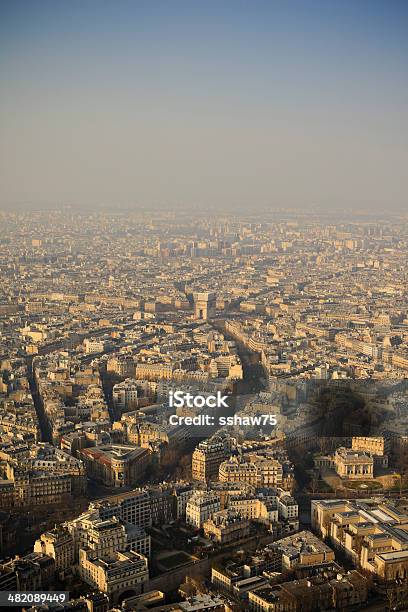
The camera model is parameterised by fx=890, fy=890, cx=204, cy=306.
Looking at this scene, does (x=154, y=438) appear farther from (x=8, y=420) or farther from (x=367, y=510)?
(x=367, y=510)

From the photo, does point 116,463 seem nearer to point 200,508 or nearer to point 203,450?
point 203,450

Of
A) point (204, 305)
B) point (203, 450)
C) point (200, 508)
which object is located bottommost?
point (200, 508)

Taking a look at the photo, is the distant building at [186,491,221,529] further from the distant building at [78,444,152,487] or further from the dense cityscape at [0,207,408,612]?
the distant building at [78,444,152,487]

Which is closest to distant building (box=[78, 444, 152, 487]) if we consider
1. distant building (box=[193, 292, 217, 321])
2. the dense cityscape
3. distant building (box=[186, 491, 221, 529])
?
the dense cityscape

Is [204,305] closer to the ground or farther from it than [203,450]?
farther from it

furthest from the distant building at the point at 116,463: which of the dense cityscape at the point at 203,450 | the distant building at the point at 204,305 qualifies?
the distant building at the point at 204,305

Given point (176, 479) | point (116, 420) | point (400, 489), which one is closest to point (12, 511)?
point (176, 479)

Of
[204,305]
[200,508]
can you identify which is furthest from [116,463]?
[204,305]

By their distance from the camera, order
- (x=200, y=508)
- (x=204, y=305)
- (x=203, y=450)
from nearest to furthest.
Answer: (x=200, y=508) < (x=203, y=450) < (x=204, y=305)
